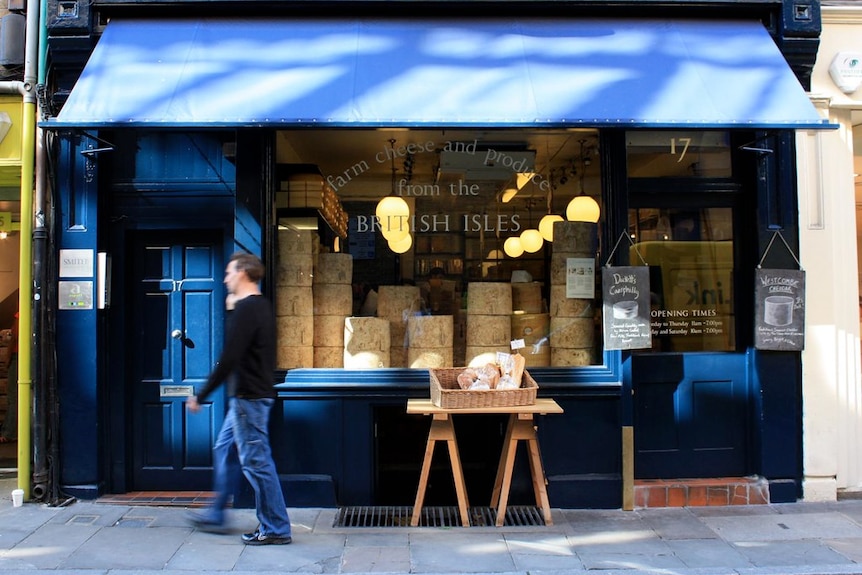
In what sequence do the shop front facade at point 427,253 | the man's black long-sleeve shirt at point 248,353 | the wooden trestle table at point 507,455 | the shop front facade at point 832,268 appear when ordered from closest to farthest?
the man's black long-sleeve shirt at point 248,353, the wooden trestle table at point 507,455, the shop front facade at point 427,253, the shop front facade at point 832,268

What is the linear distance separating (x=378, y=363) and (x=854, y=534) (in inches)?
150

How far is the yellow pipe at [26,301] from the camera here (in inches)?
229

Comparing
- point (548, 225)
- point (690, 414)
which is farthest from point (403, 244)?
point (690, 414)

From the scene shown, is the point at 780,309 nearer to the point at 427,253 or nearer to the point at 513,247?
the point at 513,247

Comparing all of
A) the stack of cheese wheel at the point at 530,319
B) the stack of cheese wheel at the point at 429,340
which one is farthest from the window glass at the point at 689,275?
the stack of cheese wheel at the point at 429,340

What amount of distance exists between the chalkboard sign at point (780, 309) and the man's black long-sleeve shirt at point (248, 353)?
3.93 m

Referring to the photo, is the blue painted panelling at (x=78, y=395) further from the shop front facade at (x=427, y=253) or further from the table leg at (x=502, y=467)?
the table leg at (x=502, y=467)

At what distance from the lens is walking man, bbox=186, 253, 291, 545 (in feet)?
15.4

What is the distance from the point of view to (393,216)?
6.29 metres

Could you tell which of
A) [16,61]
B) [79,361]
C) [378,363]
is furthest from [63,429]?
[16,61]

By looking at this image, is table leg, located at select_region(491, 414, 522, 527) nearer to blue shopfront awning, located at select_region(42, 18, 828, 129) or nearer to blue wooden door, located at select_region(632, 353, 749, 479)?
blue wooden door, located at select_region(632, 353, 749, 479)

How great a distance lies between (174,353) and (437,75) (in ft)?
10.7

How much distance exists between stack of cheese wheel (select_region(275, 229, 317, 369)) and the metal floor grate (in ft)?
4.27

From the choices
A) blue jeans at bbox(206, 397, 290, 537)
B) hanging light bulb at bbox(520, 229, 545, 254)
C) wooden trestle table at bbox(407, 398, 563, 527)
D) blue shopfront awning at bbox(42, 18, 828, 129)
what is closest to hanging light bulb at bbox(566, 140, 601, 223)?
hanging light bulb at bbox(520, 229, 545, 254)
